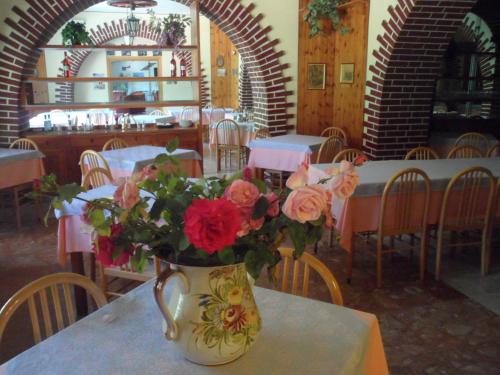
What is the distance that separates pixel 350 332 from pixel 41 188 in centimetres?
95

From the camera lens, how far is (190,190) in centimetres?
118

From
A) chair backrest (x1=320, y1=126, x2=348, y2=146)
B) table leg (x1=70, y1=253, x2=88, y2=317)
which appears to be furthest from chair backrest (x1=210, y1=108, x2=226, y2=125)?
table leg (x1=70, y1=253, x2=88, y2=317)

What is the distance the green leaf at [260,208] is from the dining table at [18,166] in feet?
13.5

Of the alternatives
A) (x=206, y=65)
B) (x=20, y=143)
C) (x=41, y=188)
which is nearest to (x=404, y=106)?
(x=20, y=143)

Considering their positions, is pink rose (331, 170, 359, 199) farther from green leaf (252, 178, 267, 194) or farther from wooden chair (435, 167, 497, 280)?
wooden chair (435, 167, 497, 280)

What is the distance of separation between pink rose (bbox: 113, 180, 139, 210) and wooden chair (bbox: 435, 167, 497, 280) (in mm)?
2758

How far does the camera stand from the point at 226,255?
3.63 ft

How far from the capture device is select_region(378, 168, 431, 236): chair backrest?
325 cm

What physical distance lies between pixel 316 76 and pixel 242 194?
547cm

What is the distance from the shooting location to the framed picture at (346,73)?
19.6 feet

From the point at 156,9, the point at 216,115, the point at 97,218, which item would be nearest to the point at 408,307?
the point at 97,218

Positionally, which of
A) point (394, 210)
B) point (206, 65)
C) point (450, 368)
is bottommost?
point (450, 368)

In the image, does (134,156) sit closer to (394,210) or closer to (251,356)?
(394,210)

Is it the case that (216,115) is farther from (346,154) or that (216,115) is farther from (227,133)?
(346,154)
